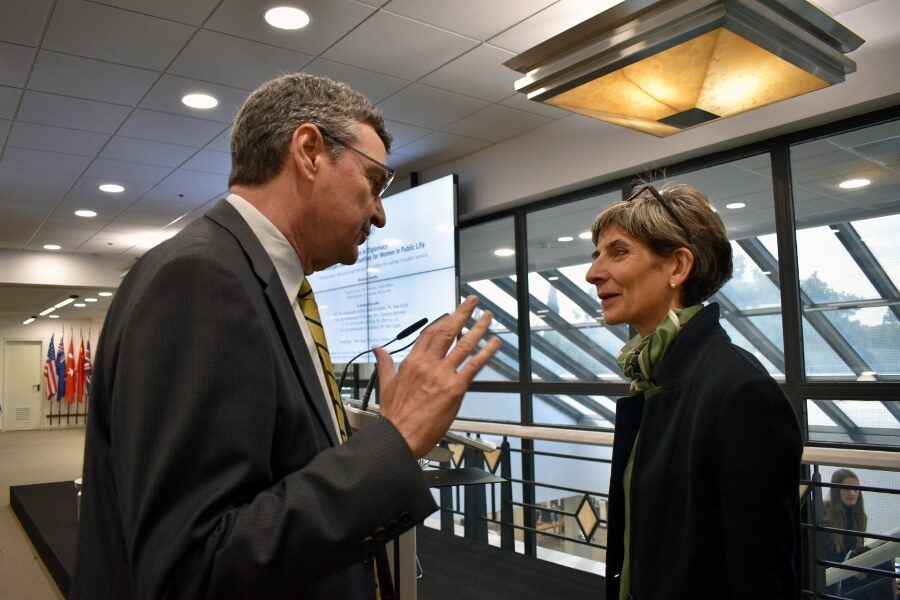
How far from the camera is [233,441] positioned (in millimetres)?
709

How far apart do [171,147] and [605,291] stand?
14.2 feet

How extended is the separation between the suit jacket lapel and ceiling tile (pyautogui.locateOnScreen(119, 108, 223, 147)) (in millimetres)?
3997

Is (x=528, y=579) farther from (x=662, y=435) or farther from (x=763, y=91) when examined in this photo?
(x=763, y=91)

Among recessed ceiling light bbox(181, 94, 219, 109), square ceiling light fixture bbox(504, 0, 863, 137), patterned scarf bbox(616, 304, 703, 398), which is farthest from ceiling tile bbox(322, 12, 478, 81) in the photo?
patterned scarf bbox(616, 304, 703, 398)

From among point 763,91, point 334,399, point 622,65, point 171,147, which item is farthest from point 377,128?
point 171,147

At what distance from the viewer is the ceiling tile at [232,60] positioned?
350 centimetres

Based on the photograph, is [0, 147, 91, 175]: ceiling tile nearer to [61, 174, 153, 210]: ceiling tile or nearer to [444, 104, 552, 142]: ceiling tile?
[61, 174, 153, 210]: ceiling tile

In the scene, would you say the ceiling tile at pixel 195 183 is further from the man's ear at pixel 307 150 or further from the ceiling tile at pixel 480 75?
the man's ear at pixel 307 150

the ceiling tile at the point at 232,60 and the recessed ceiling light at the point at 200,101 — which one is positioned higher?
the ceiling tile at the point at 232,60

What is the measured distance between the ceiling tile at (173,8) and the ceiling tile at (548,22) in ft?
4.77

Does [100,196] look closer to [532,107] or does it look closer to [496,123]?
[496,123]

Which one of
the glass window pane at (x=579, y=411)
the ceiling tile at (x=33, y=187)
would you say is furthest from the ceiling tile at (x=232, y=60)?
the glass window pane at (x=579, y=411)

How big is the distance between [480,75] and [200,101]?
179 cm

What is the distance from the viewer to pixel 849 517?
11.2 feet
